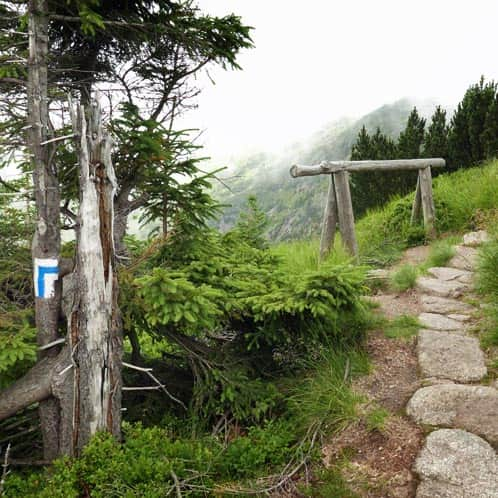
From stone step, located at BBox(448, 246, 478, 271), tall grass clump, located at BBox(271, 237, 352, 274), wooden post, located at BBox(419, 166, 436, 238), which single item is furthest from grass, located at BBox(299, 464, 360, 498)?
wooden post, located at BBox(419, 166, 436, 238)

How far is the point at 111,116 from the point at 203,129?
0.73m

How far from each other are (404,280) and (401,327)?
1388 millimetres

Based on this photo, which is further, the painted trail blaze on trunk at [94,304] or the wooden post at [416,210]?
the wooden post at [416,210]

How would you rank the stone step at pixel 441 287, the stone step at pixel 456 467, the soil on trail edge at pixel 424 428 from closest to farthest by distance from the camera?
the stone step at pixel 456 467 → the soil on trail edge at pixel 424 428 → the stone step at pixel 441 287

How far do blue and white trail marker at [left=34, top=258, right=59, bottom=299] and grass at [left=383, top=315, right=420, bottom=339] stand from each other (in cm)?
309

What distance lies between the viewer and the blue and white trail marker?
3189 mm

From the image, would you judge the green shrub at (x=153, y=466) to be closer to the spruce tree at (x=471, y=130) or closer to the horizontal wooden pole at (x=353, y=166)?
the horizontal wooden pole at (x=353, y=166)

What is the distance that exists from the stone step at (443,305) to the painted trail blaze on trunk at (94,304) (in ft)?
11.3

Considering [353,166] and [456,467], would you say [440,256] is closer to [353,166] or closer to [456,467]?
[353,166]

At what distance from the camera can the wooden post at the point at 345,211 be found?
6.66m

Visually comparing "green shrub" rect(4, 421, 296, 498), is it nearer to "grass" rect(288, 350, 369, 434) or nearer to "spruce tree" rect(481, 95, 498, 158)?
"grass" rect(288, 350, 369, 434)

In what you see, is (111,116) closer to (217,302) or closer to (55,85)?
(55,85)

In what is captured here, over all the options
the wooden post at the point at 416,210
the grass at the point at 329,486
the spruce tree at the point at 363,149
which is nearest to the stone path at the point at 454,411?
the grass at the point at 329,486

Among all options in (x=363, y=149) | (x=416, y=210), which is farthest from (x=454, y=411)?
(x=363, y=149)
